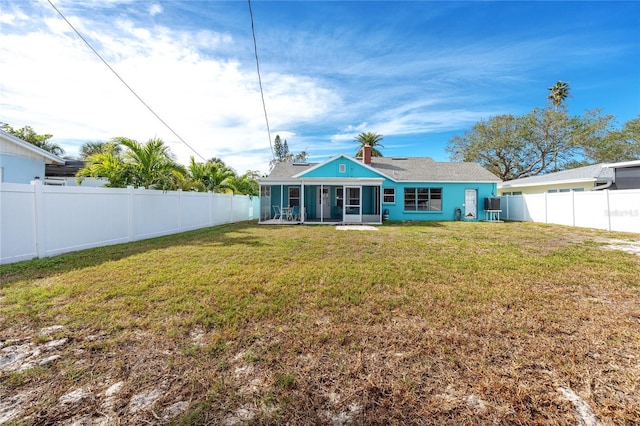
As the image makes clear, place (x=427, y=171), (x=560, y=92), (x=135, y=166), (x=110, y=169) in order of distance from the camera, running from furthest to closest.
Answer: (x=560, y=92) → (x=427, y=171) → (x=135, y=166) → (x=110, y=169)

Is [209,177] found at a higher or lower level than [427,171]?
lower

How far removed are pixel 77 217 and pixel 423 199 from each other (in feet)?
58.4

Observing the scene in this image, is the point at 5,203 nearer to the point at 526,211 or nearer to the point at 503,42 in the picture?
→ the point at 503,42

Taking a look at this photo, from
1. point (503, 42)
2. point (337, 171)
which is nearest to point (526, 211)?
point (503, 42)

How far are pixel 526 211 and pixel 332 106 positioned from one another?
14580mm

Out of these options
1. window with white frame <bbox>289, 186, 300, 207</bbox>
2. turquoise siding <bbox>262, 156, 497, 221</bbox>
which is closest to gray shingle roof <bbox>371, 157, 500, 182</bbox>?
turquoise siding <bbox>262, 156, 497, 221</bbox>

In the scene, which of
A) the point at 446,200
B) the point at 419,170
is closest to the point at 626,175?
the point at 446,200

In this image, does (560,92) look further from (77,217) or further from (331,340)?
(77,217)

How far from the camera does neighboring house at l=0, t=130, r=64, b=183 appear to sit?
991 centimetres

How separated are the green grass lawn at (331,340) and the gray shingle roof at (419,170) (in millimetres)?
13151

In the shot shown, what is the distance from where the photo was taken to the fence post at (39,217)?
611 centimetres

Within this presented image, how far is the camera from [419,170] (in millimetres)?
19594

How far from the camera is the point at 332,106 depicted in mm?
19375

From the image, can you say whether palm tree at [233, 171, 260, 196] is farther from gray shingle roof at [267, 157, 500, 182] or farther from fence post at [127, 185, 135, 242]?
fence post at [127, 185, 135, 242]
